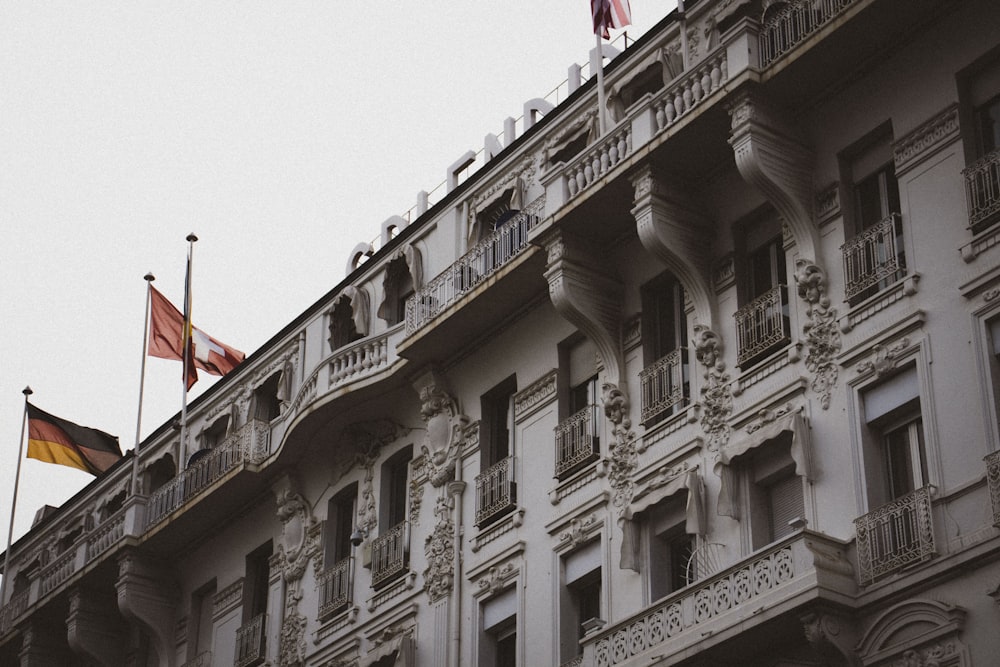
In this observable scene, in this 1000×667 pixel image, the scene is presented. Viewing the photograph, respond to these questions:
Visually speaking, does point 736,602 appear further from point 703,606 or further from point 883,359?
point 883,359

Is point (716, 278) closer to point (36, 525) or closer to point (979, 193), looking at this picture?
point (979, 193)

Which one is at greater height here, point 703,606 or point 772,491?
point 772,491

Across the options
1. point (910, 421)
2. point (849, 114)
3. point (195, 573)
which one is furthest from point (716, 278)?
point (195, 573)

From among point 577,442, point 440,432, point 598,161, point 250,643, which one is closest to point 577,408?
point 577,442

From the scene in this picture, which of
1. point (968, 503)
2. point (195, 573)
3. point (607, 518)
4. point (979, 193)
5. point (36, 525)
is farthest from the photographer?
point (36, 525)

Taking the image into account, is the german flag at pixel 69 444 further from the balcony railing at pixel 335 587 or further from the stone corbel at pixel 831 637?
the stone corbel at pixel 831 637

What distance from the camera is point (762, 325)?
2744 cm

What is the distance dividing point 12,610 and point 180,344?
32.8 ft

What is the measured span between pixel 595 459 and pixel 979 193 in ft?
28.1

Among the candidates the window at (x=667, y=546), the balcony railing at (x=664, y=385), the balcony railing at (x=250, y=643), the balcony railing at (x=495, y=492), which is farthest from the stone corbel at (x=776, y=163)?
the balcony railing at (x=250, y=643)

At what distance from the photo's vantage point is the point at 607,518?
29172 mm

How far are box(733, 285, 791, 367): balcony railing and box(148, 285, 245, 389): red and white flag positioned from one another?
1911 cm

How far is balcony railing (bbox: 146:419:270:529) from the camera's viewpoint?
129ft

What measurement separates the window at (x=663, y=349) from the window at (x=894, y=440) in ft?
14.2
